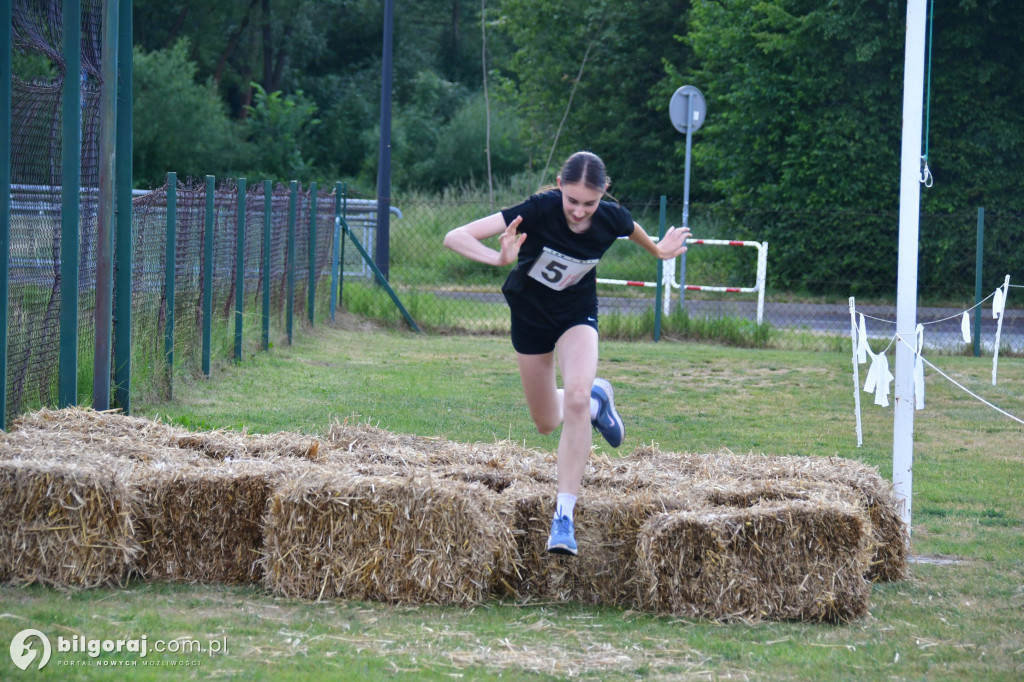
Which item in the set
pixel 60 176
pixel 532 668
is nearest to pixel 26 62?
pixel 60 176

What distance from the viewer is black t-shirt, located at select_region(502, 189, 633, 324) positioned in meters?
5.09

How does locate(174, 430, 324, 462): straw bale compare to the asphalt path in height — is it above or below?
below

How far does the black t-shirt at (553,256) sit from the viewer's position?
509 cm

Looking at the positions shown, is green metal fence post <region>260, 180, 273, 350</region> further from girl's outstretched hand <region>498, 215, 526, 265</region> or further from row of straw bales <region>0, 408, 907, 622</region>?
girl's outstretched hand <region>498, 215, 526, 265</region>

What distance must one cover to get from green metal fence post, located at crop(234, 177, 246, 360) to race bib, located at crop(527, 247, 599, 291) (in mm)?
6462

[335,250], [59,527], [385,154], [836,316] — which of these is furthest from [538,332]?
[385,154]

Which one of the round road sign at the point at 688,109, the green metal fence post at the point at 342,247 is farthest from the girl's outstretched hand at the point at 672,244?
the green metal fence post at the point at 342,247

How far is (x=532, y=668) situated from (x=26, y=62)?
17.5 feet

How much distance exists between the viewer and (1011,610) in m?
4.73

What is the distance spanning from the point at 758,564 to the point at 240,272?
25.4 feet

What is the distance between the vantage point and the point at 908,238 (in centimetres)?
548

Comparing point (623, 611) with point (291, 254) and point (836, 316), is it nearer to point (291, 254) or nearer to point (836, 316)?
point (291, 254)

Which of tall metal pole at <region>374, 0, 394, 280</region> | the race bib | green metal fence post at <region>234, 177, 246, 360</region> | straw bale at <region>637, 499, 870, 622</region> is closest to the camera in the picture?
straw bale at <region>637, 499, 870, 622</region>

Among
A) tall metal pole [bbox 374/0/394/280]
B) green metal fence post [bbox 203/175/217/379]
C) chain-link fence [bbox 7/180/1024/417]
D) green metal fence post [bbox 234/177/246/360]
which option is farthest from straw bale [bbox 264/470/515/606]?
tall metal pole [bbox 374/0/394/280]
